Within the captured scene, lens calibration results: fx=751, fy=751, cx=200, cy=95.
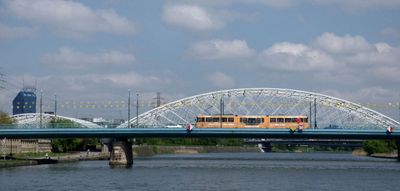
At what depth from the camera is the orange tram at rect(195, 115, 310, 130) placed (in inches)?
4668

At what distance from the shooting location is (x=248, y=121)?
396ft

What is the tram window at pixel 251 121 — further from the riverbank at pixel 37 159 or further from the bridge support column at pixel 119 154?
the riverbank at pixel 37 159

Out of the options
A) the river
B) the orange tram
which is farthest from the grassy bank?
the orange tram

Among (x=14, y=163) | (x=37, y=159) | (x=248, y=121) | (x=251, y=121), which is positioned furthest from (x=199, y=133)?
(x=37, y=159)

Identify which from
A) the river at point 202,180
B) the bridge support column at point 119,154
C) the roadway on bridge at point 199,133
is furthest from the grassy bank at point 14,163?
the river at point 202,180

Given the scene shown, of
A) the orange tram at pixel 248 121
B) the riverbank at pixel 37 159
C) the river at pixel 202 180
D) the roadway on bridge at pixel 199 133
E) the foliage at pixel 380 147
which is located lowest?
the river at pixel 202 180

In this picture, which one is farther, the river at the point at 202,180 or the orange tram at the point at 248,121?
the orange tram at the point at 248,121

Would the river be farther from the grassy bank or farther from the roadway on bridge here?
the grassy bank

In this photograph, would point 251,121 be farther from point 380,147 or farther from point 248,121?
point 380,147

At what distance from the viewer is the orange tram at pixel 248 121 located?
119 metres

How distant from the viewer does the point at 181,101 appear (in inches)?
6289

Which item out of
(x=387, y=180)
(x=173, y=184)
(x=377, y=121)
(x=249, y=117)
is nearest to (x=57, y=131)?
(x=249, y=117)

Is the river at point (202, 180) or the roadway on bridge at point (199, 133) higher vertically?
the roadway on bridge at point (199, 133)

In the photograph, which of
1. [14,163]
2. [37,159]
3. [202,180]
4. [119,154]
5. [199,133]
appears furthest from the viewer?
[37,159]
